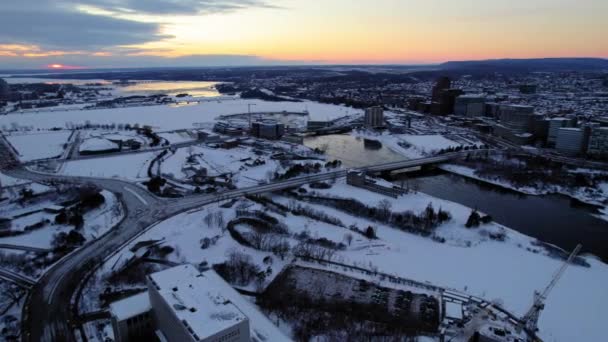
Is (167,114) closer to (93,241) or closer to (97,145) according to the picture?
(97,145)

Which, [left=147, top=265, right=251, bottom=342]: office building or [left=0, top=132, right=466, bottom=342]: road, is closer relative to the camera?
[left=147, top=265, right=251, bottom=342]: office building

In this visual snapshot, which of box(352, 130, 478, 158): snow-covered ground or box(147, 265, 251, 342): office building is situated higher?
box(147, 265, 251, 342): office building

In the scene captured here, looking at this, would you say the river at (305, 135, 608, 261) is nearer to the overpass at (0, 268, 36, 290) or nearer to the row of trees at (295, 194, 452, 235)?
the row of trees at (295, 194, 452, 235)

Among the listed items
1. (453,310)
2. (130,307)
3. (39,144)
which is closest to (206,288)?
(130,307)

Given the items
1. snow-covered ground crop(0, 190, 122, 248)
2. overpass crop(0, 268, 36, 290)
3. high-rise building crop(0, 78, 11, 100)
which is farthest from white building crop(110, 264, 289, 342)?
high-rise building crop(0, 78, 11, 100)

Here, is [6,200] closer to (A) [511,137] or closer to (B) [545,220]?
(B) [545,220]

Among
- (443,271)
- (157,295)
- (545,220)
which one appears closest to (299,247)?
(443,271)
